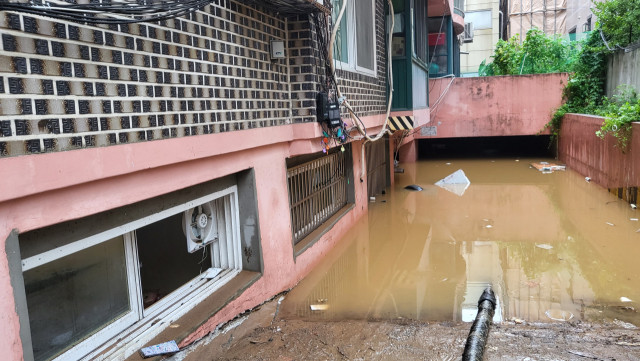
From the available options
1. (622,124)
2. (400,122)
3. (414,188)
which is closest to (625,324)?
(400,122)

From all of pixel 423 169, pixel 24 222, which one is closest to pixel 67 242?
pixel 24 222

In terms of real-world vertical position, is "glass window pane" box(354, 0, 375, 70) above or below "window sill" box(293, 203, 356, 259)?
above

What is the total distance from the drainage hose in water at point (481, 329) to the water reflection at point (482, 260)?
0.16m

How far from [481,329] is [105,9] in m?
3.71

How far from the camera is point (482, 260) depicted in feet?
23.5

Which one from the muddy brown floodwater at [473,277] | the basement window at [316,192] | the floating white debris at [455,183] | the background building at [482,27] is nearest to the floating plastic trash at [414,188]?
the floating white debris at [455,183]

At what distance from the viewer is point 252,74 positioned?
4.95 meters

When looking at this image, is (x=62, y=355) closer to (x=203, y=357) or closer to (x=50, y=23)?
(x=203, y=357)

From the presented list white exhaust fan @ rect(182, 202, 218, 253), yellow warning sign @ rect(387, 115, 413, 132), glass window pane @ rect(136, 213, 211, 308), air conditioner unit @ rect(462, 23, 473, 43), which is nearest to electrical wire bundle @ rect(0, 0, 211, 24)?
A: white exhaust fan @ rect(182, 202, 218, 253)

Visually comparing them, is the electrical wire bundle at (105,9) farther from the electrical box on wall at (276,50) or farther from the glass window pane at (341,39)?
the glass window pane at (341,39)

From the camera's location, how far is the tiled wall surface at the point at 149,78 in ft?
8.15

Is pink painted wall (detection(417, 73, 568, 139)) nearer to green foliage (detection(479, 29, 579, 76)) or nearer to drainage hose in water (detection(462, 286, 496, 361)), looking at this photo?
green foliage (detection(479, 29, 579, 76))

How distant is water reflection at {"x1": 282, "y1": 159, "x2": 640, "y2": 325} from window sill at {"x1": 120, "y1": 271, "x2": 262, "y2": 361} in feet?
2.17

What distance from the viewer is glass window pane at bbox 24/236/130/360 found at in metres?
2.95
